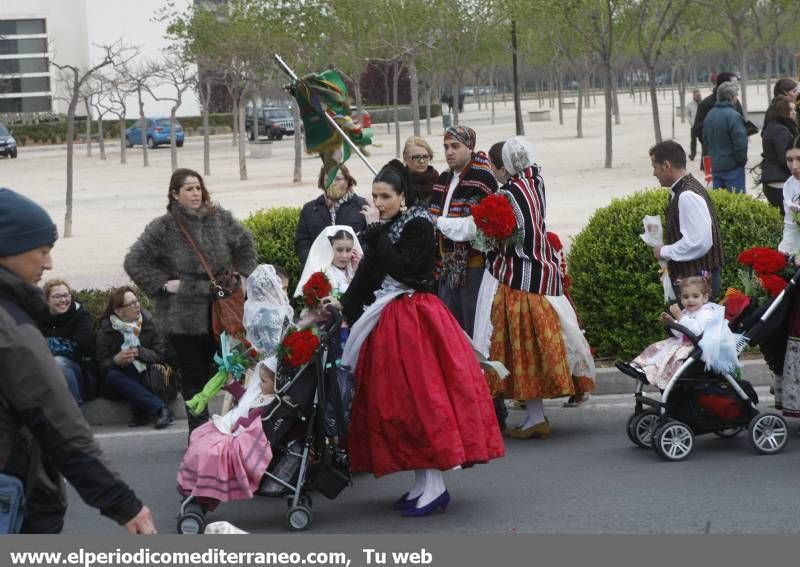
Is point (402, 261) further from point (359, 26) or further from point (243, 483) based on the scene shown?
point (359, 26)

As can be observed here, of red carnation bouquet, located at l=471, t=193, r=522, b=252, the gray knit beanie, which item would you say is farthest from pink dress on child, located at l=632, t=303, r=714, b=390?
the gray knit beanie

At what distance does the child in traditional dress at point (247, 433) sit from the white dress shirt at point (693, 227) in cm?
272

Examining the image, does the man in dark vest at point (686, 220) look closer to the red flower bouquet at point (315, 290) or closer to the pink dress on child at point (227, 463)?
the red flower bouquet at point (315, 290)

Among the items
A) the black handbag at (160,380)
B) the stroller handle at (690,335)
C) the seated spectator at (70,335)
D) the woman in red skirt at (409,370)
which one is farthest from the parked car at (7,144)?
the woman in red skirt at (409,370)

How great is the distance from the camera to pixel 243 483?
693cm

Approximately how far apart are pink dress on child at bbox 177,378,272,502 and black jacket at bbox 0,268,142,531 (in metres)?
2.72

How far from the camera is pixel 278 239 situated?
11.6 meters

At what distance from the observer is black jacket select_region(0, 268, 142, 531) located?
13.1 feet

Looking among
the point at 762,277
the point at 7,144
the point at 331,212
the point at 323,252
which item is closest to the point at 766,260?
the point at 762,277

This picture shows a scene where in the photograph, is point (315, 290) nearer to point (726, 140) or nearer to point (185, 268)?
point (185, 268)

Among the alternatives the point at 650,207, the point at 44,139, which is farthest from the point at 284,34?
the point at 650,207

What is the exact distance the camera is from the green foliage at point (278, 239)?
11.5 metres

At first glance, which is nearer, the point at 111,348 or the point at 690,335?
the point at 690,335

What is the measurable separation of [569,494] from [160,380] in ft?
11.5
